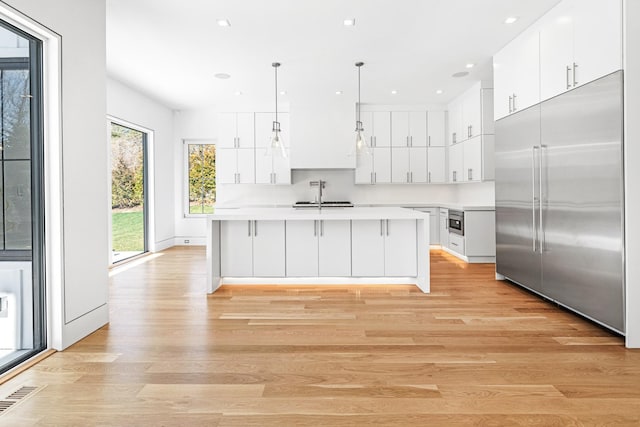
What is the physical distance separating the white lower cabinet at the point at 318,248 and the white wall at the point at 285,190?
340cm

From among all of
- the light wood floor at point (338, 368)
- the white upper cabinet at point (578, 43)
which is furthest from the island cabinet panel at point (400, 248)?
the white upper cabinet at point (578, 43)

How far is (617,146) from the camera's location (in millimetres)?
2586

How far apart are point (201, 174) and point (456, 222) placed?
16.2 feet

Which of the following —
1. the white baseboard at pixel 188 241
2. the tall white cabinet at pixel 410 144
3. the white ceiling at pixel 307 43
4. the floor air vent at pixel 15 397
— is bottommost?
the floor air vent at pixel 15 397

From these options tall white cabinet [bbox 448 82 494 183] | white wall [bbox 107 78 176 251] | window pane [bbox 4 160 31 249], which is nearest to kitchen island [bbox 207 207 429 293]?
window pane [bbox 4 160 31 249]

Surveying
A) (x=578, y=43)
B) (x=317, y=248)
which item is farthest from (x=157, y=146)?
(x=578, y=43)

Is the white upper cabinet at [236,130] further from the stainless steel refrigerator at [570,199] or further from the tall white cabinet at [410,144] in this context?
the stainless steel refrigerator at [570,199]

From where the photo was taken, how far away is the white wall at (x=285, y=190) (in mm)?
7621

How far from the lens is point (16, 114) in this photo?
7.95 feet

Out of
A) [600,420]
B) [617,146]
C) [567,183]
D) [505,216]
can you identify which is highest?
[617,146]

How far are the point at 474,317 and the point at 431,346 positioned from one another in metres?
0.82

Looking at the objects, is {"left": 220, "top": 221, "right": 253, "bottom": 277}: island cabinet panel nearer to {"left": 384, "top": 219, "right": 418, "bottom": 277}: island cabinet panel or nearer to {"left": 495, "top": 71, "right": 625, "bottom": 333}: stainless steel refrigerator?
{"left": 384, "top": 219, "right": 418, "bottom": 277}: island cabinet panel

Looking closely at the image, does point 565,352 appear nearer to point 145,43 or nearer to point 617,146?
point 617,146

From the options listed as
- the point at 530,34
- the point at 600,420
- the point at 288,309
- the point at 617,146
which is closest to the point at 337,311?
the point at 288,309
